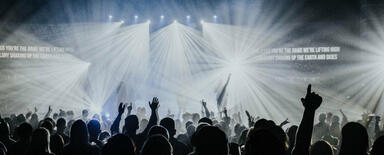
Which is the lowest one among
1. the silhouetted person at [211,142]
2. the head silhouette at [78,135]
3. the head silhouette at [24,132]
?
the head silhouette at [24,132]

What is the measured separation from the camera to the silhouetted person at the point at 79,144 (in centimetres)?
369

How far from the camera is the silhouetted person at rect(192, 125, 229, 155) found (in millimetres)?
2662

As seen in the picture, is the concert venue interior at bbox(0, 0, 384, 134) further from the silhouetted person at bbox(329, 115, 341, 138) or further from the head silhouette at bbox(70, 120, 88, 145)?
the head silhouette at bbox(70, 120, 88, 145)

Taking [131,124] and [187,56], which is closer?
[131,124]

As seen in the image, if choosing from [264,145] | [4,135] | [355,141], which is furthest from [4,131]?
[355,141]

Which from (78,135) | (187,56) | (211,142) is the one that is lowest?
(78,135)

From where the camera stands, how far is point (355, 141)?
327 cm

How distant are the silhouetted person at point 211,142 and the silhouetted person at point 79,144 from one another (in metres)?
1.57

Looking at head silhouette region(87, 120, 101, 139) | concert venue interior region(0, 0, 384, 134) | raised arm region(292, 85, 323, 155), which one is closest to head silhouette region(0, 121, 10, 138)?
head silhouette region(87, 120, 101, 139)

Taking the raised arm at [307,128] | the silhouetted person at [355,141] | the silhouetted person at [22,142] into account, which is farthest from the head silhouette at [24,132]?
the silhouetted person at [355,141]

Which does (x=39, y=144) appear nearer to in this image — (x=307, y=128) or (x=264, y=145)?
(x=264, y=145)

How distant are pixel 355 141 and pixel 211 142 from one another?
156 cm

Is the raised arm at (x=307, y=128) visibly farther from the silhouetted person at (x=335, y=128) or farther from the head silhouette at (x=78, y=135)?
the silhouetted person at (x=335, y=128)

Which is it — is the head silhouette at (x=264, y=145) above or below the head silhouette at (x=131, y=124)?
above
